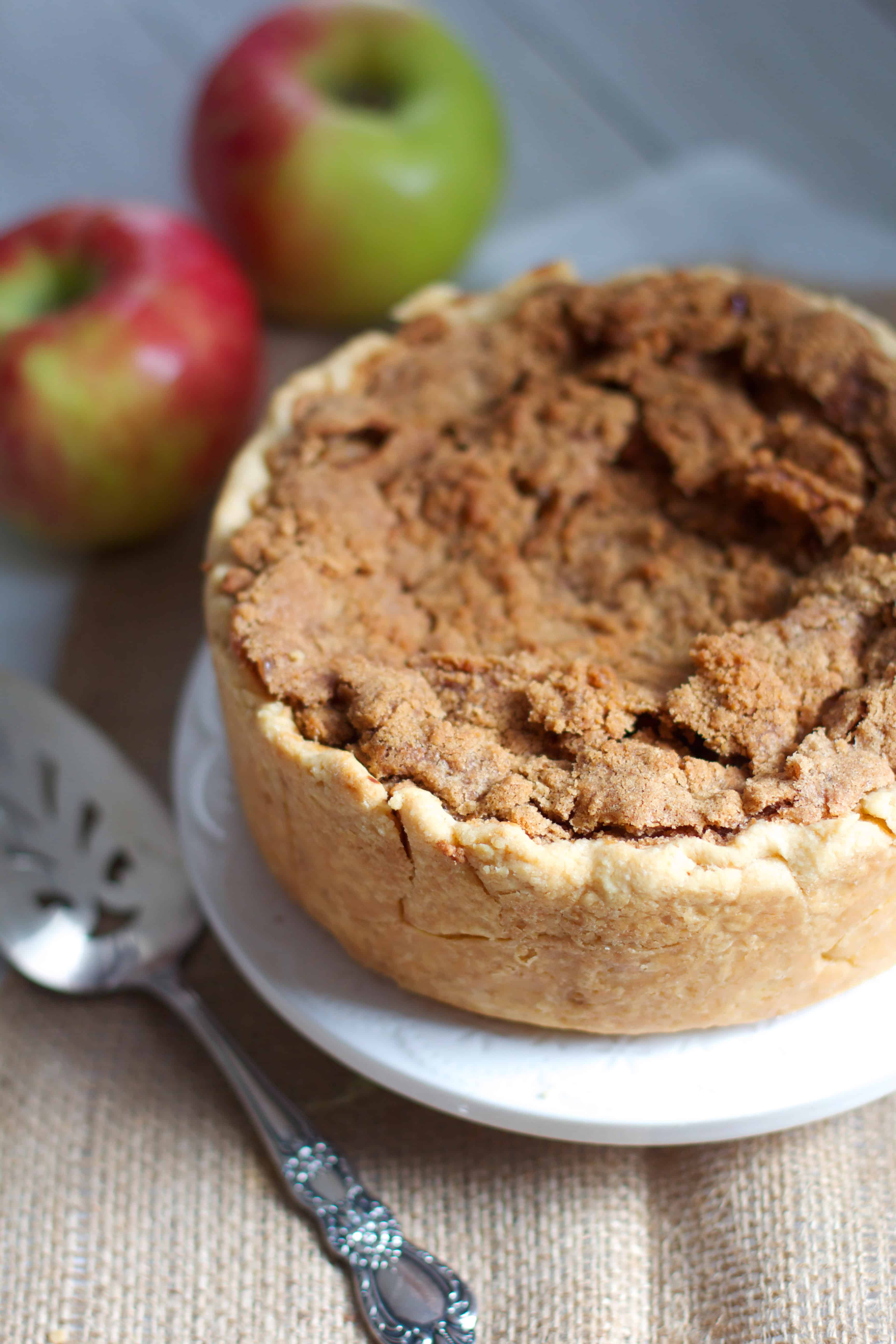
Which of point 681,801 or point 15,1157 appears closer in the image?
point 681,801

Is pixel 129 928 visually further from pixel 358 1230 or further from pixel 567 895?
pixel 567 895

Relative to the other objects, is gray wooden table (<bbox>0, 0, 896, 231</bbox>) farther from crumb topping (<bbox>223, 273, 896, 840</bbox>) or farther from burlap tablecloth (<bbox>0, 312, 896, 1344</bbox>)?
burlap tablecloth (<bbox>0, 312, 896, 1344</bbox>)

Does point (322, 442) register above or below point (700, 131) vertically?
below

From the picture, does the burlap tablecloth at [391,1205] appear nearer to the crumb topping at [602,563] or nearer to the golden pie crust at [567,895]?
the golden pie crust at [567,895]

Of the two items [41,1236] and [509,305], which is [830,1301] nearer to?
[41,1236]

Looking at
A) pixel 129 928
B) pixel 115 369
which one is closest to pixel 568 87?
pixel 115 369

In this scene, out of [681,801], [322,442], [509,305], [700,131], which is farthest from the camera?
[700,131]

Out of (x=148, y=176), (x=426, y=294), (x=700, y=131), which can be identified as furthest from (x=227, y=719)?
(x=700, y=131)
